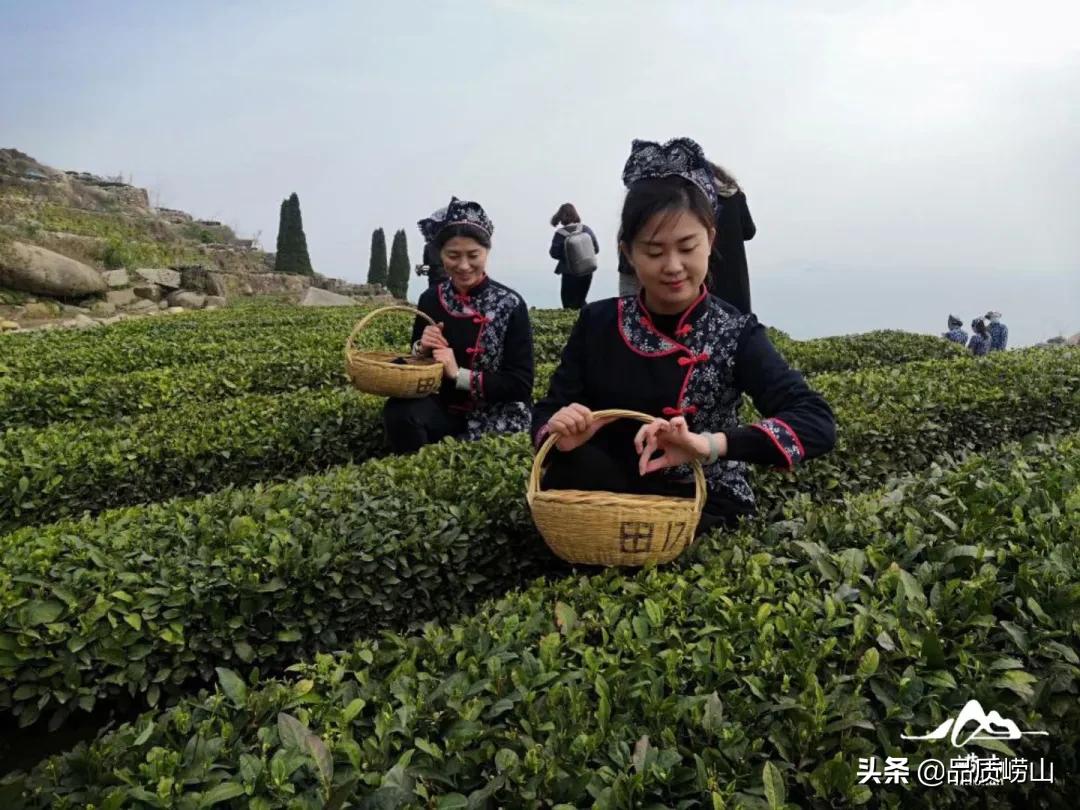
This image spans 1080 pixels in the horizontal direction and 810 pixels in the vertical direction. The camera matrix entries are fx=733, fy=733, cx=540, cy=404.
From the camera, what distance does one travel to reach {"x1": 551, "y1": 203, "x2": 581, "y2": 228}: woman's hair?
431 inches

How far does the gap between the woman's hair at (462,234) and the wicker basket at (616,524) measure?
2052mm

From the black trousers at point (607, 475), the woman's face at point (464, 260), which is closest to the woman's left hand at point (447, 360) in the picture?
the woman's face at point (464, 260)

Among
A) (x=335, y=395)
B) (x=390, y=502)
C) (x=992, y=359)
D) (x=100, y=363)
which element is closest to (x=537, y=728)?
(x=390, y=502)

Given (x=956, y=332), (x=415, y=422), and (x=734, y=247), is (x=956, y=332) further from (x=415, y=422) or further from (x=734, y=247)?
(x=415, y=422)

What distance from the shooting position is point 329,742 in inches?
59.2

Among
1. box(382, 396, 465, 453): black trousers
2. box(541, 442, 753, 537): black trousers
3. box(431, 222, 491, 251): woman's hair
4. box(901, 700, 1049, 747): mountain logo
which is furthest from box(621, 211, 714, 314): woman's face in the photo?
box(382, 396, 465, 453): black trousers

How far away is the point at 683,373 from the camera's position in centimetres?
244

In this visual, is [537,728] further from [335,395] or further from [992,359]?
[992,359]

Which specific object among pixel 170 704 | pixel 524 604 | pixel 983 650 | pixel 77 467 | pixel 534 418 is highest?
pixel 534 418

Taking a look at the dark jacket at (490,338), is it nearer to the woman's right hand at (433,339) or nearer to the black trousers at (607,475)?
the woman's right hand at (433,339)

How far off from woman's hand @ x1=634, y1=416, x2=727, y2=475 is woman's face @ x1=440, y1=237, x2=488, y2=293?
2.17 metres

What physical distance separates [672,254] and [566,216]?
915 cm

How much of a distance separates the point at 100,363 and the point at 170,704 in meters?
6.48

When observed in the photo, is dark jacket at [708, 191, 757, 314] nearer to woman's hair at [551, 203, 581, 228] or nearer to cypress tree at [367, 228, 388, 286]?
woman's hair at [551, 203, 581, 228]
